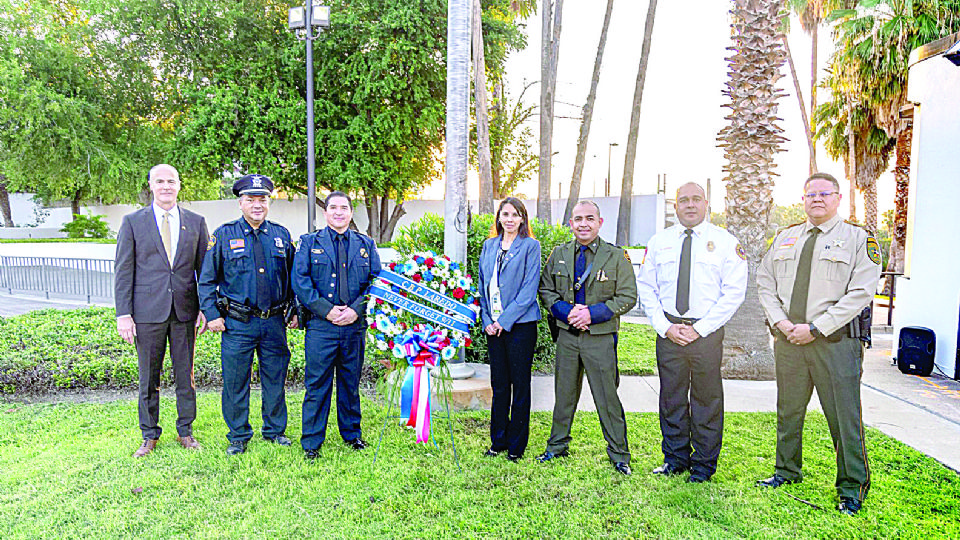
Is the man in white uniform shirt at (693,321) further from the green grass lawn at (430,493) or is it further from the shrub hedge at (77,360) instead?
the shrub hedge at (77,360)

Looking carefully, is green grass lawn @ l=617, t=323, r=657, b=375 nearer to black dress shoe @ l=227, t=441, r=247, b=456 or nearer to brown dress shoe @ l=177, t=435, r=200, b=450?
black dress shoe @ l=227, t=441, r=247, b=456

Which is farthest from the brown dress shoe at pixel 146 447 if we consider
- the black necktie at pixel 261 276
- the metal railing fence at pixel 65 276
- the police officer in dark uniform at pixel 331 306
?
the metal railing fence at pixel 65 276

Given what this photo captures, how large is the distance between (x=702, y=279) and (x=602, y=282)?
2.19 ft

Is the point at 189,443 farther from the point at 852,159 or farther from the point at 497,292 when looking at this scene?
the point at 852,159

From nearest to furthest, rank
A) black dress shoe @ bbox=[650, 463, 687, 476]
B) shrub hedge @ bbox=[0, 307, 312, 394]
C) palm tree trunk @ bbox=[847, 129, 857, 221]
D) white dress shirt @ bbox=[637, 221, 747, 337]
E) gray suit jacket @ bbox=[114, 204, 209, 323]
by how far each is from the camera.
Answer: white dress shirt @ bbox=[637, 221, 747, 337]
black dress shoe @ bbox=[650, 463, 687, 476]
gray suit jacket @ bbox=[114, 204, 209, 323]
shrub hedge @ bbox=[0, 307, 312, 394]
palm tree trunk @ bbox=[847, 129, 857, 221]

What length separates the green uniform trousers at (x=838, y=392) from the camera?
3.53m

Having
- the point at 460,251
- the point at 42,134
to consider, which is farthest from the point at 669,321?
the point at 42,134

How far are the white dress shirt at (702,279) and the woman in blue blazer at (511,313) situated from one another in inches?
32.0

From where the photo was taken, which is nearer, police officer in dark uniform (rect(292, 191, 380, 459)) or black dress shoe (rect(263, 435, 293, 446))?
police officer in dark uniform (rect(292, 191, 380, 459))

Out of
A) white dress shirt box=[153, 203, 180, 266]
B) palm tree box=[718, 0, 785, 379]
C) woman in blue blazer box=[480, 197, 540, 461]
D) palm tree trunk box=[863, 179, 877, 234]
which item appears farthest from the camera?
palm tree trunk box=[863, 179, 877, 234]

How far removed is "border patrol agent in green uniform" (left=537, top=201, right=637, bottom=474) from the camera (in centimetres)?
407

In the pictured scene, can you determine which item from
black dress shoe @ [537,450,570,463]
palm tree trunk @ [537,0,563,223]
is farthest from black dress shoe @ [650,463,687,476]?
palm tree trunk @ [537,0,563,223]

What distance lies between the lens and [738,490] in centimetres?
379

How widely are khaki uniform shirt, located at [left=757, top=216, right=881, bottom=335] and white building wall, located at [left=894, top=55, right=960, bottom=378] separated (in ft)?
14.6
